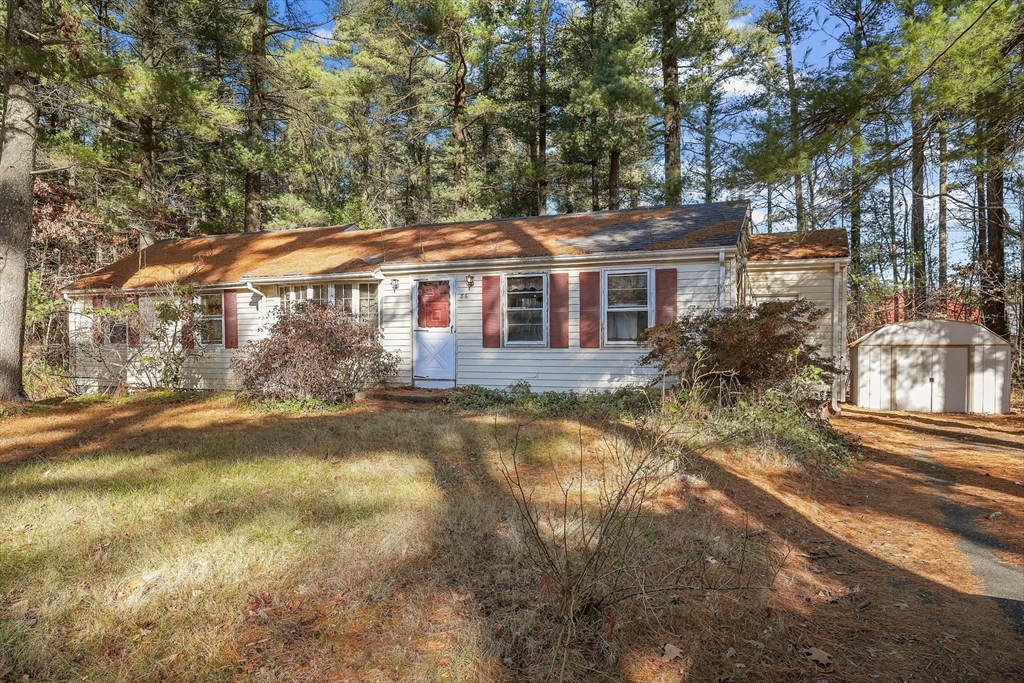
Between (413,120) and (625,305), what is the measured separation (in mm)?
14399

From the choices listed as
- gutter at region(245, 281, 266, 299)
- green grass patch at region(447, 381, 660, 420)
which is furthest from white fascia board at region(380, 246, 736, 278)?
gutter at region(245, 281, 266, 299)

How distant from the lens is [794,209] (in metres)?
7.41

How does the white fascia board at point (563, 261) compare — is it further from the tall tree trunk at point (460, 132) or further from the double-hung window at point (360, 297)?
the tall tree trunk at point (460, 132)

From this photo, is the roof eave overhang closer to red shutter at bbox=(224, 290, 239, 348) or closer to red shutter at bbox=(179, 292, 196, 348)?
red shutter at bbox=(224, 290, 239, 348)

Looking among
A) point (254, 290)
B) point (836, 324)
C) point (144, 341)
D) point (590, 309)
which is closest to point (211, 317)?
point (144, 341)

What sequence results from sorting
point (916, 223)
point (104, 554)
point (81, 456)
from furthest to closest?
point (916, 223), point (81, 456), point (104, 554)

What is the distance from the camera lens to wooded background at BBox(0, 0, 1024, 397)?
1162 centimetres

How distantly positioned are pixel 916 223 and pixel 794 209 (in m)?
14.0

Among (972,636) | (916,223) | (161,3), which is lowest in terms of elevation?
(972,636)

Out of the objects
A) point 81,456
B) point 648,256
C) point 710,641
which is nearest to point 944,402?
point 648,256

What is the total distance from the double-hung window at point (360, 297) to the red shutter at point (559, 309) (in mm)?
4127

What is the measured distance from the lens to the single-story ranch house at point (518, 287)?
10.9 meters

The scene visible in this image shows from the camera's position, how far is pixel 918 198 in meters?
12.6

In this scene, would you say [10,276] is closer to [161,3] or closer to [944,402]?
[161,3]
